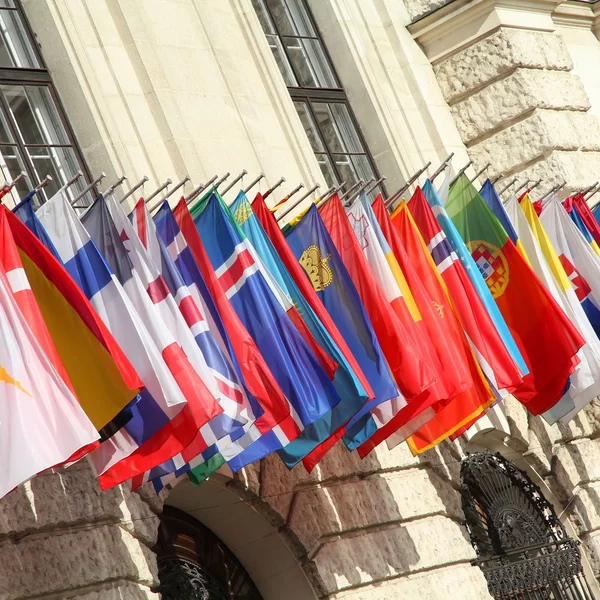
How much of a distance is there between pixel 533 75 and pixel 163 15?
504 cm

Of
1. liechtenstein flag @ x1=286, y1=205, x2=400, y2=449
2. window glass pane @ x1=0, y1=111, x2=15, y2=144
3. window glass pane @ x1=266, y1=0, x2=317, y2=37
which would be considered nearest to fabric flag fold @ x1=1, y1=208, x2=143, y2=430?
liechtenstein flag @ x1=286, y1=205, x2=400, y2=449

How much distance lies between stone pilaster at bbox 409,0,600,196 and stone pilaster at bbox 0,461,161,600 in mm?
7600

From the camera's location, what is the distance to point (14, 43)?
11.7 meters

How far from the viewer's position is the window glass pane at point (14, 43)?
1155cm

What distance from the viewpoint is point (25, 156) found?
11039 mm

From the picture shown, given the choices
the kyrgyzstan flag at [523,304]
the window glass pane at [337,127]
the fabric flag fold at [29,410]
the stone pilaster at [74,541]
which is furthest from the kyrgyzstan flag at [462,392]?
the fabric flag fold at [29,410]

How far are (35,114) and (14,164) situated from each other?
756 mm

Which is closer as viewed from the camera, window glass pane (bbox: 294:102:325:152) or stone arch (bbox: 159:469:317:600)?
stone arch (bbox: 159:469:317:600)

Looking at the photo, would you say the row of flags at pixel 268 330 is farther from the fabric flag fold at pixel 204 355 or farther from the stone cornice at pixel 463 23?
the stone cornice at pixel 463 23

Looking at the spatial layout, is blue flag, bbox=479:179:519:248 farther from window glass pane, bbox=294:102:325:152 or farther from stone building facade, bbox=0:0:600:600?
window glass pane, bbox=294:102:325:152

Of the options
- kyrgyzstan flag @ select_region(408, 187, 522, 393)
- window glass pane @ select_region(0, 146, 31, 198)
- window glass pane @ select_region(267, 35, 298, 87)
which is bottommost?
kyrgyzstan flag @ select_region(408, 187, 522, 393)

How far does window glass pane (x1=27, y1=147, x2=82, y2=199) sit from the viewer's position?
1113 centimetres

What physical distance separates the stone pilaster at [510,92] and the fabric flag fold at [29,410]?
873cm

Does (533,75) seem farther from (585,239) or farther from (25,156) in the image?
(25,156)
